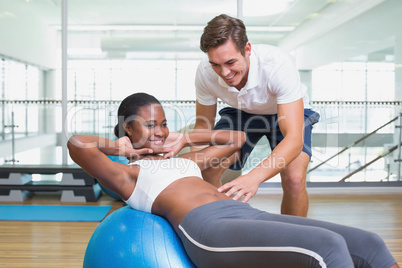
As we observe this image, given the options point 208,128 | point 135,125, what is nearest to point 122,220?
point 135,125

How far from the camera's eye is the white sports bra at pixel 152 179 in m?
1.43

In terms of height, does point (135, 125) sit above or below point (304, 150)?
above

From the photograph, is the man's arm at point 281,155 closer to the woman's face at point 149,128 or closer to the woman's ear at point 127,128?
the woman's face at point 149,128

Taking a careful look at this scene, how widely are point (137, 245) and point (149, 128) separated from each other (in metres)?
0.45

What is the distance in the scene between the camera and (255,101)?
6.15 feet

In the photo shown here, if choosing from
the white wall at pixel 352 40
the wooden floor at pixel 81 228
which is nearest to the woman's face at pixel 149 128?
the wooden floor at pixel 81 228

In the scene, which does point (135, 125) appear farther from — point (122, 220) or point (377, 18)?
point (377, 18)

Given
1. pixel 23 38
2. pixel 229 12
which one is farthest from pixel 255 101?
pixel 23 38

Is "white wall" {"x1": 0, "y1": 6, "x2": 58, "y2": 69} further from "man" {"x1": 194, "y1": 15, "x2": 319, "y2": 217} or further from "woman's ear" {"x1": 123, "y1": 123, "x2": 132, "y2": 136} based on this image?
"woman's ear" {"x1": 123, "y1": 123, "x2": 132, "y2": 136}

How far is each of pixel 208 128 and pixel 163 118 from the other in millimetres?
516

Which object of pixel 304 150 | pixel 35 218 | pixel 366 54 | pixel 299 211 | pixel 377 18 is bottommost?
pixel 35 218

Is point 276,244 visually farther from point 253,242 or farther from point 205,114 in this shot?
point 205,114

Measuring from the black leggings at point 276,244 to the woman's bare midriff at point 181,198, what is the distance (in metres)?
0.06

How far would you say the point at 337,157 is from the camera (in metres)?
3.99
